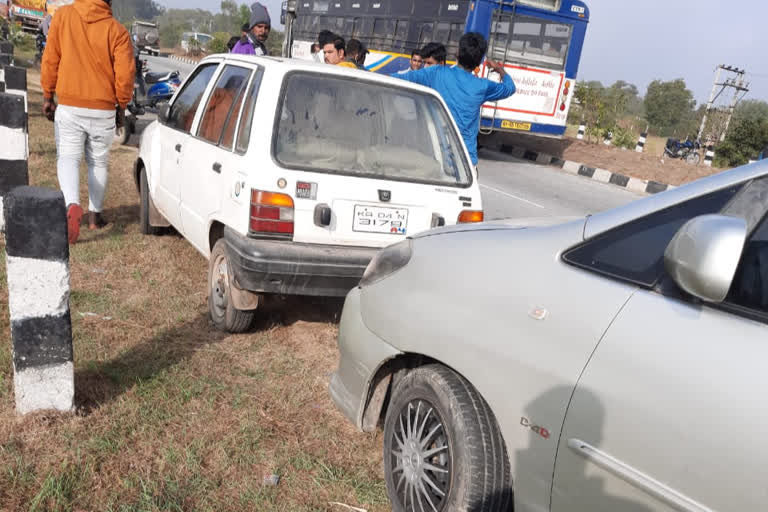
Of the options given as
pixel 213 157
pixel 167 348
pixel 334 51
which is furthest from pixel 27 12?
pixel 167 348

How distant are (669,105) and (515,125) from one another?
161 feet

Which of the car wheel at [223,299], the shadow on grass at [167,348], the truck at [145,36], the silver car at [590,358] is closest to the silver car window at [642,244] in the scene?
the silver car at [590,358]

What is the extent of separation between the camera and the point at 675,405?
1.71 m

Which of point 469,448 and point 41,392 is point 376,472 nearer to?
point 469,448

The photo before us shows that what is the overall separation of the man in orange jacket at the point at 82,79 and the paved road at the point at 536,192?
5059mm

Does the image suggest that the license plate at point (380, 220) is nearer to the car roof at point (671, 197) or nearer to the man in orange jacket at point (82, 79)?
the car roof at point (671, 197)

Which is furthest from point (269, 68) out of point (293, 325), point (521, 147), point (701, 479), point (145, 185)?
point (521, 147)

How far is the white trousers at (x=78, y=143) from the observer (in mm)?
5641

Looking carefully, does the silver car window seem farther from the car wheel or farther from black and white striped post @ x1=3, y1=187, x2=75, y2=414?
the car wheel

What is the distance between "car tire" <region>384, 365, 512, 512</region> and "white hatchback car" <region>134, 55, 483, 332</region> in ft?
4.71

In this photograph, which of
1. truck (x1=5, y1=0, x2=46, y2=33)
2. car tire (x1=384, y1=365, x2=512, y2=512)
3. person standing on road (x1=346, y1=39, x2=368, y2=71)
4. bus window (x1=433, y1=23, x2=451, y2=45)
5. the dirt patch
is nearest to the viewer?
car tire (x1=384, y1=365, x2=512, y2=512)

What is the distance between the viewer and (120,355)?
3.79 m

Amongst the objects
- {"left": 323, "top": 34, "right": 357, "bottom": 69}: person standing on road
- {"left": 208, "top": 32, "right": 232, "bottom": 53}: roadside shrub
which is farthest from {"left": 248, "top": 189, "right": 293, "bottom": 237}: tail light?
{"left": 208, "top": 32, "right": 232, "bottom": 53}: roadside shrub

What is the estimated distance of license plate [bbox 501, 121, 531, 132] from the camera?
50.9ft
